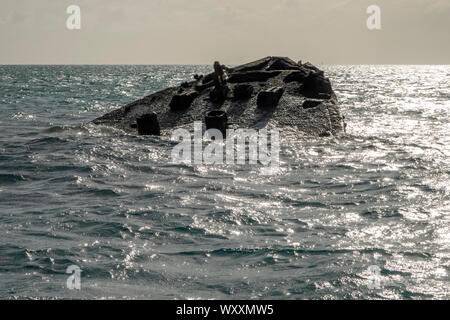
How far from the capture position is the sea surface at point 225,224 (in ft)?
21.7

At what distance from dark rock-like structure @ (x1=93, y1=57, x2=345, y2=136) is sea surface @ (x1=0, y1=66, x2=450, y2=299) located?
2.28 m

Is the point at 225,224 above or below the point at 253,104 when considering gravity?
below

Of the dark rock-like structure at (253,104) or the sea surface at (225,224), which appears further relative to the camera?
the dark rock-like structure at (253,104)

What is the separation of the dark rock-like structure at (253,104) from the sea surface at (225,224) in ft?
7.49

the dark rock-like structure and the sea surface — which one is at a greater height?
the dark rock-like structure

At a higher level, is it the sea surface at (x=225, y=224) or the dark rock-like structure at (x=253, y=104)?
the dark rock-like structure at (x=253, y=104)

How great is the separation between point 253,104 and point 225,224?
11052mm

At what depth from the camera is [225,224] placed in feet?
29.4

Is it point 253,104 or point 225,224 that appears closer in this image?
point 225,224

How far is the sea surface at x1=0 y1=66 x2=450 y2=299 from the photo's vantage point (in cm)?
661

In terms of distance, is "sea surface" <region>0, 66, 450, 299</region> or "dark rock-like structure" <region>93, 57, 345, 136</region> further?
"dark rock-like structure" <region>93, 57, 345, 136</region>

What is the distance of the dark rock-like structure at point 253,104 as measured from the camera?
18359 millimetres

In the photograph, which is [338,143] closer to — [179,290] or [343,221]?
[343,221]
